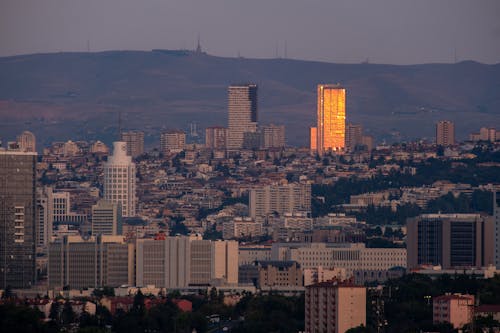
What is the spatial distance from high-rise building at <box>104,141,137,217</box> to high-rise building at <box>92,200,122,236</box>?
8.89 meters

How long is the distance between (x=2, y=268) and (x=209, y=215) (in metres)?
36.4

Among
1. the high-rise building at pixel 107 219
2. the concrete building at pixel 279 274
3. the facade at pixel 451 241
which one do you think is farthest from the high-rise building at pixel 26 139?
the concrete building at pixel 279 274

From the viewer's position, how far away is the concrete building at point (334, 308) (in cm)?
5866

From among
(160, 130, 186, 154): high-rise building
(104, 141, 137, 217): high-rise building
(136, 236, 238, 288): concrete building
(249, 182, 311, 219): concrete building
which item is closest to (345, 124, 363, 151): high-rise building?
(160, 130, 186, 154): high-rise building

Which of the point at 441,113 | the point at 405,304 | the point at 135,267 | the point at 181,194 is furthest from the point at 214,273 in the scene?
the point at 441,113

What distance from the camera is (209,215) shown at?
389 ft

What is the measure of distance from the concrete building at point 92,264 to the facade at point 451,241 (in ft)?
28.7

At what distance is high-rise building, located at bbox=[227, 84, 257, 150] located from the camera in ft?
534

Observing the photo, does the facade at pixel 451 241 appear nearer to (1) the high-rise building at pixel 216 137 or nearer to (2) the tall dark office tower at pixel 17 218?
(2) the tall dark office tower at pixel 17 218

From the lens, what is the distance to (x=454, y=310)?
58.8 metres

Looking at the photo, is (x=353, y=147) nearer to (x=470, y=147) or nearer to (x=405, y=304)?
(x=470, y=147)

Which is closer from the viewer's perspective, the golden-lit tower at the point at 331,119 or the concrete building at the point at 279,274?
the concrete building at the point at 279,274

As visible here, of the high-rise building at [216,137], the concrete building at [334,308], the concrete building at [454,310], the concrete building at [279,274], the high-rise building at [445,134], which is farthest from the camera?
the high-rise building at [216,137]

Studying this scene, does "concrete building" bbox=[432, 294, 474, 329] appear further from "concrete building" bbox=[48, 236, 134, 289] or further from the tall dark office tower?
"concrete building" bbox=[48, 236, 134, 289]
